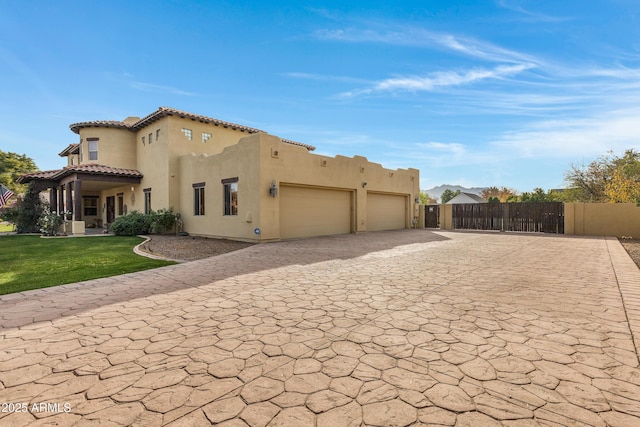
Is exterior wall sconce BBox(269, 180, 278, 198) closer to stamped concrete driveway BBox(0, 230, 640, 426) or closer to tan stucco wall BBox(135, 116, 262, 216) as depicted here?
stamped concrete driveway BBox(0, 230, 640, 426)

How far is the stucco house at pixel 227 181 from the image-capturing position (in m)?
12.8

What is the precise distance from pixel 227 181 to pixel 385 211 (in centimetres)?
1064

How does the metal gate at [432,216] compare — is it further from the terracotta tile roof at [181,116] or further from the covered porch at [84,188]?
the covered porch at [84,188]

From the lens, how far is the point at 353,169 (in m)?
16.4

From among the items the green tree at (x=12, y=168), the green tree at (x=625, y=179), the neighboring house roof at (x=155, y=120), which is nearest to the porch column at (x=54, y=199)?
the neighboring house roof at (x=155, y=120)

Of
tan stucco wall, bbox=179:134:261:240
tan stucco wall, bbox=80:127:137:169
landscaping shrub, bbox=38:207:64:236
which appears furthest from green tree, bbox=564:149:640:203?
landscaping shrub, bbox=38:207:64:236

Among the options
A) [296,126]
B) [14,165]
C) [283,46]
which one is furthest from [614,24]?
[14,165]

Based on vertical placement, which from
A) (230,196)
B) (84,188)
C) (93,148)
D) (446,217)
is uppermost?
(93,148)

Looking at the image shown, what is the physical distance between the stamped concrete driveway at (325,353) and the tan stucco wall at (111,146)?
56.4 feet

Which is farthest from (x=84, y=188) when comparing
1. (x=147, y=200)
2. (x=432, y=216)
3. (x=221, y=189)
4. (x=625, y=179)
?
(x=625, y=179)

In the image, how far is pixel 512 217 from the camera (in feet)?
61.0

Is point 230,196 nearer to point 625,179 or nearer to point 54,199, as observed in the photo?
point 54,199

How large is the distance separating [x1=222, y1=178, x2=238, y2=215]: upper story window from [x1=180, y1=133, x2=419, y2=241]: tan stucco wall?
297mm

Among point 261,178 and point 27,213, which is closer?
point 261,178
